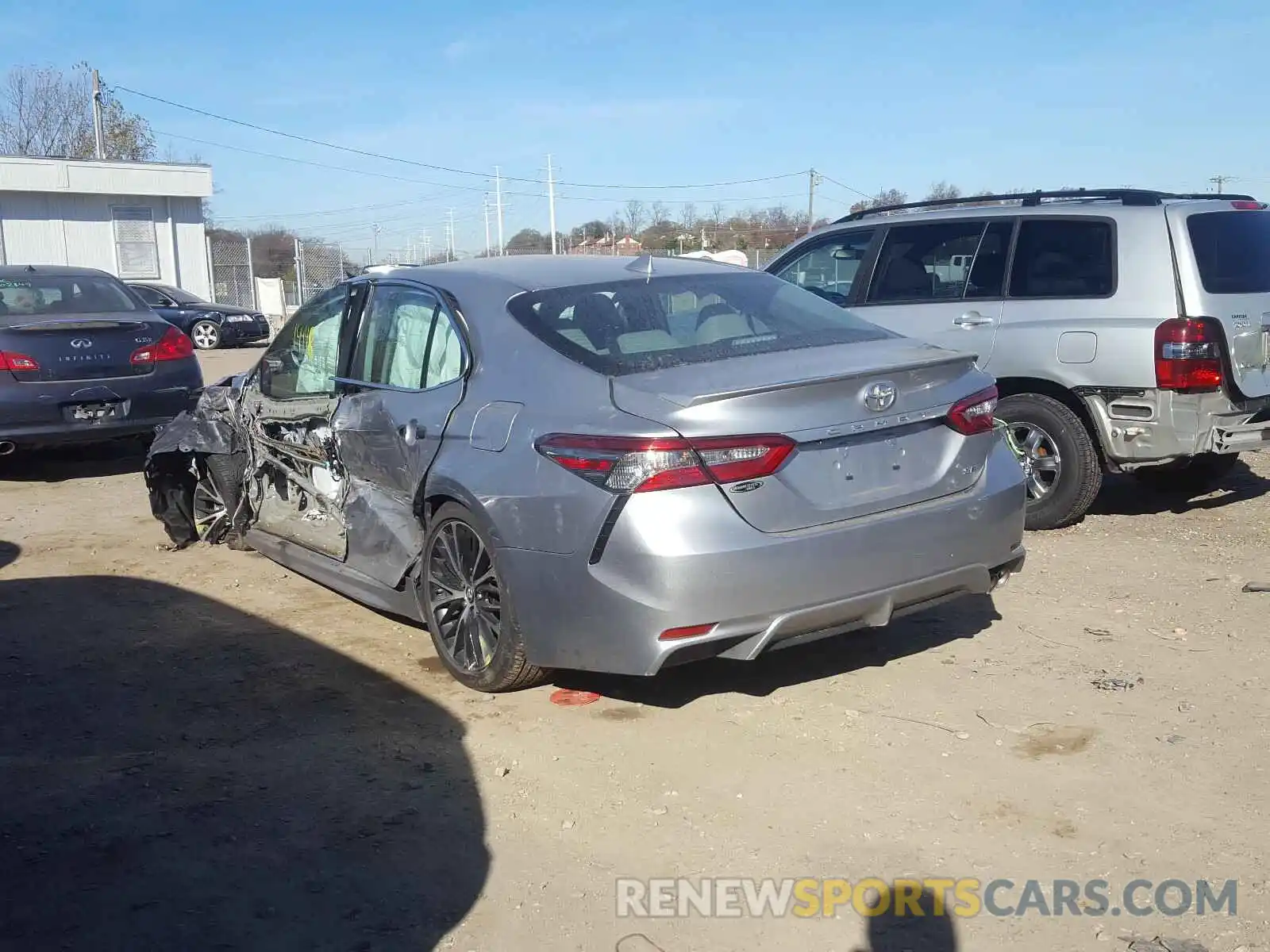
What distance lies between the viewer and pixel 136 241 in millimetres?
27562

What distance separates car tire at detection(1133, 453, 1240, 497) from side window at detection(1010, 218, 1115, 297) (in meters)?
1.53

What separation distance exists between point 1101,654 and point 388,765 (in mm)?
2874

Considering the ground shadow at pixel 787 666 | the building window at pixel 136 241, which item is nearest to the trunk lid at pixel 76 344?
the ground shadow at pixel 787 666

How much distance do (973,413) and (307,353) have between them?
326 centimetres

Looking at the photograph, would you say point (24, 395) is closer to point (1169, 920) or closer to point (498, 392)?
point (498, 392)

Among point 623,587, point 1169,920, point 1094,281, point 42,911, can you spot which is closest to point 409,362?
point 623,587

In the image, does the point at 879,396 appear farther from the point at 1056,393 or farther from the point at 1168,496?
the point at 1168,496

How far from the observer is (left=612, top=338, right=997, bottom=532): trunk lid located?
382 centimetres

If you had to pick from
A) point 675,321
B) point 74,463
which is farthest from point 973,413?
point 74,463

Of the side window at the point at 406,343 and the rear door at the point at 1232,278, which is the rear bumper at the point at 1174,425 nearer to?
the rear door at the point at 1232,278

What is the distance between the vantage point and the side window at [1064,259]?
6.77 metres

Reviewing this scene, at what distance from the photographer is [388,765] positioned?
4.02m

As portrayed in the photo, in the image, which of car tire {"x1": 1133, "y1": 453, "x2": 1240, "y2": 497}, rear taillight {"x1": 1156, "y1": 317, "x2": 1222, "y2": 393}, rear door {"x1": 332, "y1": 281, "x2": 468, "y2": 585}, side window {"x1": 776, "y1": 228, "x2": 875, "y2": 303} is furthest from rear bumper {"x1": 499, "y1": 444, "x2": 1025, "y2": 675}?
car tire {"x1": 1133, "y1": 453, "x2": 1240, "y2": 497}

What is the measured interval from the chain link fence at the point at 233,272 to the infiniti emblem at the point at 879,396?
93.3ft
